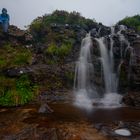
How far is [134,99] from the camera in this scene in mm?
14516

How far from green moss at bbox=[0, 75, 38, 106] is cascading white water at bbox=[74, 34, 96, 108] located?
2.96 meters

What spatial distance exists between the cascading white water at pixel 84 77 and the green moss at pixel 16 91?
2955 mm

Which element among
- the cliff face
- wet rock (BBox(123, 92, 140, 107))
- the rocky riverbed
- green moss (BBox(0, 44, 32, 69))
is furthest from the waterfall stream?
green moss (BBox(0, 44, 32, 69))

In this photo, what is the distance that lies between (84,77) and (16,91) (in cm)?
534

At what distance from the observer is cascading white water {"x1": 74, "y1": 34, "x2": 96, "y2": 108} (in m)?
16.8

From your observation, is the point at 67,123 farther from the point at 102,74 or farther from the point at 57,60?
the point at 57,60

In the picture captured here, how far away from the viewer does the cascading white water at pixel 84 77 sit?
16.8 metres

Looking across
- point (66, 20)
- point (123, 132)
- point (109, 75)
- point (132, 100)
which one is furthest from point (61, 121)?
point (66, 20)

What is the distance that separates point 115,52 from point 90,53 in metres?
1.90

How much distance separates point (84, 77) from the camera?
18.0 metres

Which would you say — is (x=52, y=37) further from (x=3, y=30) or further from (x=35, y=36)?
(x=3, y=30)

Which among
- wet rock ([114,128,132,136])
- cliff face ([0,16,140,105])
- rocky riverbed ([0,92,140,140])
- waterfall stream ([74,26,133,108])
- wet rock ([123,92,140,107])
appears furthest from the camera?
cliff face ([0,16,140,105])

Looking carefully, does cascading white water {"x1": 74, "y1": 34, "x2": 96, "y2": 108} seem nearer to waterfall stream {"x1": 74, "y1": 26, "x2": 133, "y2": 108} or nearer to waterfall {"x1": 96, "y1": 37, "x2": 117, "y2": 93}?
waterfall stream {"x1": 74, "y1": 26, "x2": 133, "y2": 108}

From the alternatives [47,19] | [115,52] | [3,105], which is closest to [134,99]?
[115,52]
